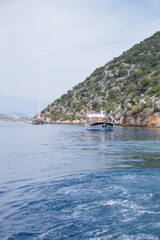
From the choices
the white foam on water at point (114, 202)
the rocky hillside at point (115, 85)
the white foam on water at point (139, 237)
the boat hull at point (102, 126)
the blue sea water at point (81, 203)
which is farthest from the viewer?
the rocky hillside at point (115, 85)

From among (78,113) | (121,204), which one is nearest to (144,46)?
(78,113)

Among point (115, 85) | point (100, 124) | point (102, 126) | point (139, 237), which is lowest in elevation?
point (139, 237)

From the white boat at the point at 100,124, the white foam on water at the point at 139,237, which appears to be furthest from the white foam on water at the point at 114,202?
the white boat at the point at 100,124

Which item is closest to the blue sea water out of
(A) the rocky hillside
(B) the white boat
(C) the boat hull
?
(C) the boat hull

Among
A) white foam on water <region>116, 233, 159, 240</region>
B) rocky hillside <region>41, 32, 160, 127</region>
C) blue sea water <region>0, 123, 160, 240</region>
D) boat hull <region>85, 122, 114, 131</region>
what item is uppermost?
rocky hillside <region>41, 32, 160, 127</region>

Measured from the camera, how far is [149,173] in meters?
15.0

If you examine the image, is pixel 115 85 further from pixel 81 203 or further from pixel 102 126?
pixel 81 203

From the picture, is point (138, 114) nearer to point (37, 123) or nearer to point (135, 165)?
point (135, 165)

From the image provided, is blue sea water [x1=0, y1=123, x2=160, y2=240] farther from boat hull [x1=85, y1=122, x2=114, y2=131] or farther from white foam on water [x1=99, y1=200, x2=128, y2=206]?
boat hull [x1=85, y1=122, x2=114, y2=131]

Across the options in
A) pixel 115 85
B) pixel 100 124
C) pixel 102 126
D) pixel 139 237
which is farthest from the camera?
pixel 115 85

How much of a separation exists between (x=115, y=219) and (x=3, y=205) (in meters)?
4.93

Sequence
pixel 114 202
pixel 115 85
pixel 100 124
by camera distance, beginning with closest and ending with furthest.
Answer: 1. pixel 114 202
2. pixel 100 124
3. pixel 115 85

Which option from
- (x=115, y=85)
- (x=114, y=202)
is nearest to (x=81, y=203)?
(x=114, y=202)

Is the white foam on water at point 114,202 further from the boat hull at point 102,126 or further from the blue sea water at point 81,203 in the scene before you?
the boat hull at point 102,126
